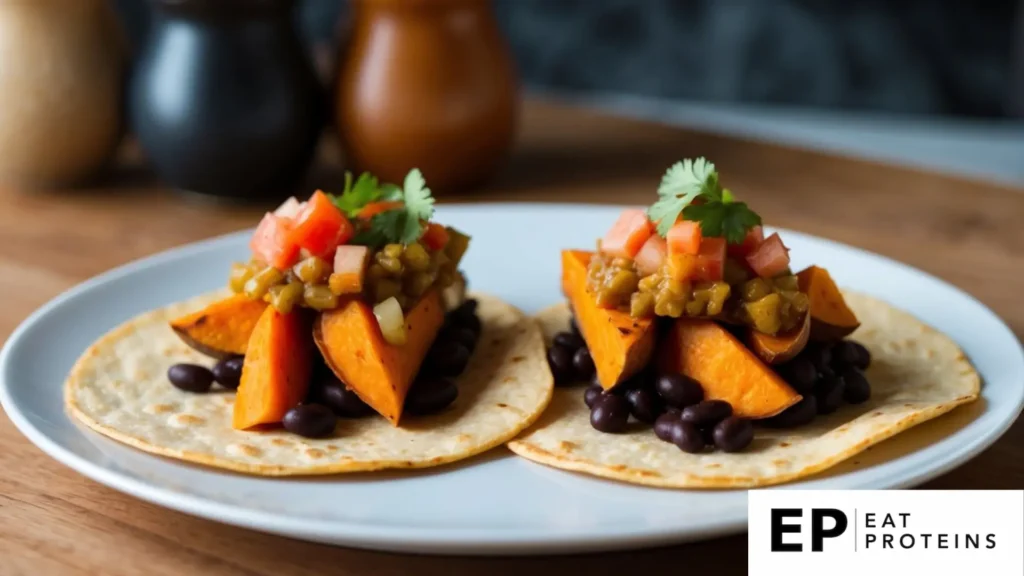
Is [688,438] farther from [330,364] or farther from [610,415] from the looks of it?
[330,364]

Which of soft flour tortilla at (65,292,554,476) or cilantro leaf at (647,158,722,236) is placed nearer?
soft flour tortilla at (65,292,554,476)

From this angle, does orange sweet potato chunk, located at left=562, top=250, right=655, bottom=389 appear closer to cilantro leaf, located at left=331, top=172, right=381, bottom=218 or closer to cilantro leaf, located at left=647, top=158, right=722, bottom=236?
cilantro leaf, located at left=647, top=158, right=722, bottom=236

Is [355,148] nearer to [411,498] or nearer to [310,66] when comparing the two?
[310,66]

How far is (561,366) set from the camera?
283 centimetres

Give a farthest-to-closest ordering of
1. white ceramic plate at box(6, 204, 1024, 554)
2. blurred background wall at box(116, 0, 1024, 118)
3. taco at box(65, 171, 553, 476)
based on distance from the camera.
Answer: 1. blurred background wall at box(116, 0, 1024, 118)
2. taco at box(65, 171, 553, 476)
3. white ceramic plate at box(6, 204, 1024, 554)

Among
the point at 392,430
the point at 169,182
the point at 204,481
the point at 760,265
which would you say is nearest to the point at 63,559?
the point at 204,481

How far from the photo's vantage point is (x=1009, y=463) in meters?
2.60

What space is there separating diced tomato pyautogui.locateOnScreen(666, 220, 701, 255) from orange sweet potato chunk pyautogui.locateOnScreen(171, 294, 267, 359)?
974 mm

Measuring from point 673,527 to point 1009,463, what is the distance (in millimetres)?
995

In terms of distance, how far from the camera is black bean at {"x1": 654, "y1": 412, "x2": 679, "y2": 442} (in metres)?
2.52

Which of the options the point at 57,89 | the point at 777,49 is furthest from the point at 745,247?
the point at 777,49

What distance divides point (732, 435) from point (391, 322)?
2.62ft

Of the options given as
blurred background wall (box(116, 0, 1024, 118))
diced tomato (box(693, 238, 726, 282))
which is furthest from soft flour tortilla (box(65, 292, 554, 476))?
blurred background wall (box(116, 0, 1024, 118))

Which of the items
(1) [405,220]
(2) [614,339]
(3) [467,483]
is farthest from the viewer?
(1) [405,220]
